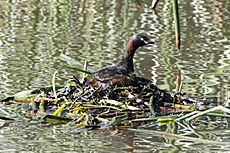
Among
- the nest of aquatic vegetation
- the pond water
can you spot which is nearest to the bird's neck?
the nest of aquatic vegetation

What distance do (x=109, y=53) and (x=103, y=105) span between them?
3.43 m

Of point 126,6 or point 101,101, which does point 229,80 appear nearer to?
point 101,101

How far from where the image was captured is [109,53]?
30.4 ft

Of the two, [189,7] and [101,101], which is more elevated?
[189,7]

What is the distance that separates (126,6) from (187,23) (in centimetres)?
218

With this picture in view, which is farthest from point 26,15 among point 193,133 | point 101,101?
point 193,133

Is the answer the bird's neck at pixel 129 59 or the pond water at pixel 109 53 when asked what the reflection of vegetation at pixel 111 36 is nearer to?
the pond water at pixel 109 53

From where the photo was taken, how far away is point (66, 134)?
525 cm

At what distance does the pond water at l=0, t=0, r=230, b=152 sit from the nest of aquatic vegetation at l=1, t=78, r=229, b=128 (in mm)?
173

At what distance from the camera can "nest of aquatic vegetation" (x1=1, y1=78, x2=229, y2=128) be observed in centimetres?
563

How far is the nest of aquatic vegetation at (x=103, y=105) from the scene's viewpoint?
5.63m

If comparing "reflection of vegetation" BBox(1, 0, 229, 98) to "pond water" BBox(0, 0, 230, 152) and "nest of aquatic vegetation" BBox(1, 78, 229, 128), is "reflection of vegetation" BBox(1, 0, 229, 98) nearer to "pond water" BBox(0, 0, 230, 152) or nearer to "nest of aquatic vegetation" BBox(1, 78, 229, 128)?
"pond water" BBox(0, 0, 230, 152)

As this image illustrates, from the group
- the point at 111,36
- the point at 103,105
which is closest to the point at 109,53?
the point at 111,36

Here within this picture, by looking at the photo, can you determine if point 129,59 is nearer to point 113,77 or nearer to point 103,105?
point 113,77
